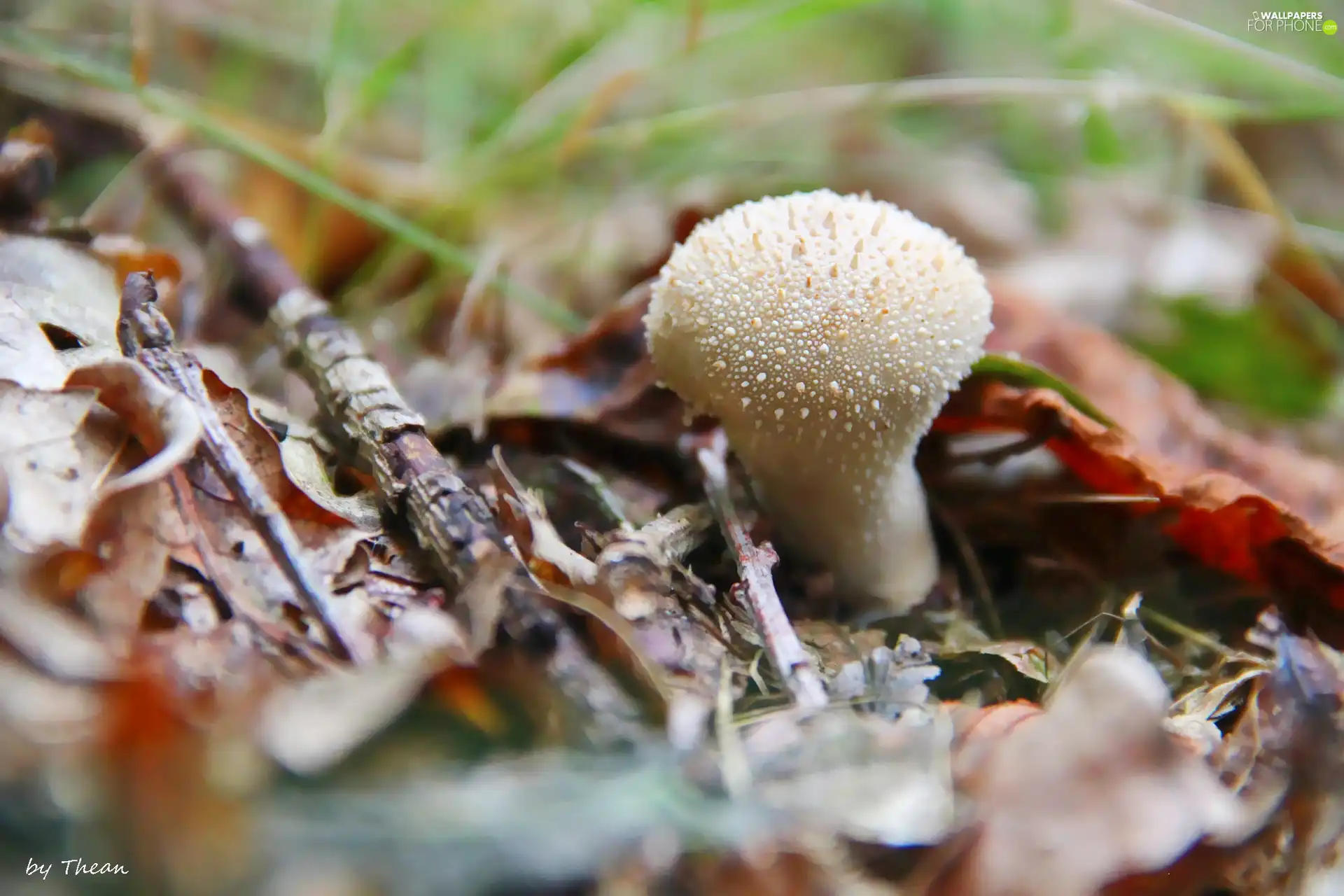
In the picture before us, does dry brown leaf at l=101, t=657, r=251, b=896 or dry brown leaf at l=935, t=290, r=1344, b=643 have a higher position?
dry brown leaf at l=101, t=657, r=251, b=896

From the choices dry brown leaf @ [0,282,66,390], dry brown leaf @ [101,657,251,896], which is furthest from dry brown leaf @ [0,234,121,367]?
dry brown leaf @ [101,657,251,896]

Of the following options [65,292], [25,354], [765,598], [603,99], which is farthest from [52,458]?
[603,99]

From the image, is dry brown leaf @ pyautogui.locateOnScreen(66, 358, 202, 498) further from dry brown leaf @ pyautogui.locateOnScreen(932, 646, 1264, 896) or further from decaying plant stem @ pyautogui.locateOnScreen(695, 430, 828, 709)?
dry brown leaf @ pyautogui.locateOnScreen(932, 646, 1264, 896)

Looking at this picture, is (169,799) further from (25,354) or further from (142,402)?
(25,354)

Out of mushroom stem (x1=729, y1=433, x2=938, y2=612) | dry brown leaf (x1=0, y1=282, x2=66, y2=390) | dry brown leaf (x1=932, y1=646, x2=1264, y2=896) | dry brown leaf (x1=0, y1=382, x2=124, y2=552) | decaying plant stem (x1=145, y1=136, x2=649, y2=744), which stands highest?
dry brown leaf (x1=0, y1=282, x2=66, y2=390)

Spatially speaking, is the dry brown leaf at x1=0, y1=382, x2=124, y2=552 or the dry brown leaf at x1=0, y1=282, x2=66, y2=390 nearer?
the dry brown leaf at x1=0, y1=382, x2=124, y2=552

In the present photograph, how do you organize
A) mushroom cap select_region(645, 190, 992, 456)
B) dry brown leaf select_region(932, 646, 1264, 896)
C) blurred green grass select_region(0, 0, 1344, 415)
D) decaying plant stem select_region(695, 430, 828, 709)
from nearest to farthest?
dry brown leaf select_region(932, 646, 1264, 896)
decaying plant stem select_region(695, 430, 828, 709)
mushroom cap select_region(645, 190, 992, 456)
blurred green grass select_region(0, 0, 1344, 415)

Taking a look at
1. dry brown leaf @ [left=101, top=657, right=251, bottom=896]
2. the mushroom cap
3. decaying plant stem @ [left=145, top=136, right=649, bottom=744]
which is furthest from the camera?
the mushroom cap
